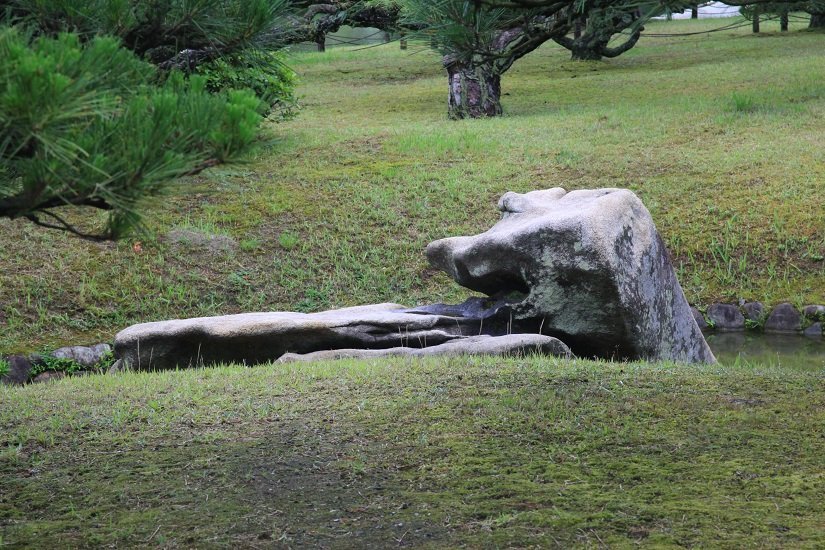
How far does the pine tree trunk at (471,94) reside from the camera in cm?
1725

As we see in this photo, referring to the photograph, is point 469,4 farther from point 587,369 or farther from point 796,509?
point 796,509

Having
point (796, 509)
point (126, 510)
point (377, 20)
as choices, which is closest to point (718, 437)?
point (796, 509)

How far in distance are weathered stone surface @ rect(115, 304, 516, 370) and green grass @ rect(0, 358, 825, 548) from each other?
1518 millimetres

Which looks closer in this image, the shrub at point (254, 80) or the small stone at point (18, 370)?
the small stone at point (18, 370)

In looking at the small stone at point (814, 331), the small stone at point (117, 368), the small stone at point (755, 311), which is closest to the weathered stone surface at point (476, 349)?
the small stone at point (117, 368)

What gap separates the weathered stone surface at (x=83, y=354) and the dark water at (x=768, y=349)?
6256mm

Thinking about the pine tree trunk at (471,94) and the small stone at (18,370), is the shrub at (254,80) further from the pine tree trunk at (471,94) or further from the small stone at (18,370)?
the small stone at (18,370)

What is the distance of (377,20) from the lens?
658 inches

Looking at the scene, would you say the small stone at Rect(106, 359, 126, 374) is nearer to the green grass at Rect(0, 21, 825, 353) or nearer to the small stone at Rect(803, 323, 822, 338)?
the green grass at Rect(0, 21, 825, 353)

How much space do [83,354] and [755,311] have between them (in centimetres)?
720

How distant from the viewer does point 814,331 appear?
383 inches

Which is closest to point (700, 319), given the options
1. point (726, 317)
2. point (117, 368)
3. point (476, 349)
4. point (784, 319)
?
point (726, 317)

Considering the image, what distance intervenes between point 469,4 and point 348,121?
42.3 feet

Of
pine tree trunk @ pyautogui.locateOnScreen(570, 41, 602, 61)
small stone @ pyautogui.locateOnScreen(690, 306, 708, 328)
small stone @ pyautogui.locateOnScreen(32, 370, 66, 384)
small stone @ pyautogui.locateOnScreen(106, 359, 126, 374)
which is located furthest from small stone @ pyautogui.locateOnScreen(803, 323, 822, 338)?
pine tree trunk @ pyautogui.locateOnScreen(570, 41, 602, 61)
